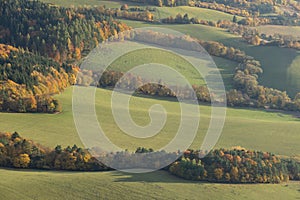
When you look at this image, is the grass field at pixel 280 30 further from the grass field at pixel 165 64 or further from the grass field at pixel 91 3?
the grass field at pixel 91 3

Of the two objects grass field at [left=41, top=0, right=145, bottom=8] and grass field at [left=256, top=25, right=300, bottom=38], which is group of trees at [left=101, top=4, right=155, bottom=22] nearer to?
grass field at [left=41, top=0, right=145, bottom=8]

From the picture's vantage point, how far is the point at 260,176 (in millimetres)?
75500

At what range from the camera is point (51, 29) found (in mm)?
137625

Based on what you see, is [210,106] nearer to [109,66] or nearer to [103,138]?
[109,66]

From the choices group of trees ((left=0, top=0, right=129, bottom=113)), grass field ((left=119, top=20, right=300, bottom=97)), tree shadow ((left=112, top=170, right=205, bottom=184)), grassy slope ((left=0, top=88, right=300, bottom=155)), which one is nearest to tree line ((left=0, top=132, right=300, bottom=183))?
tree shadow ((left=112, top=170, right=205, bottom=184))

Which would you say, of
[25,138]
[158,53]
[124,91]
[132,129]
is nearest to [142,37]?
[158,53]

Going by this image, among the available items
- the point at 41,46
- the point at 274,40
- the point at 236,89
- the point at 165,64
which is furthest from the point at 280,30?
the point at 41,46

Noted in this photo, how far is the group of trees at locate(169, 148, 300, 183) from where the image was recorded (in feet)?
242

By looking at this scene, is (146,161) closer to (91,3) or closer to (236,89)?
(236,89)

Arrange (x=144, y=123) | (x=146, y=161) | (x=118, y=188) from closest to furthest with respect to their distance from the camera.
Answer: (x=118, y=188), (x=146, y=161), (x=144, y=123)

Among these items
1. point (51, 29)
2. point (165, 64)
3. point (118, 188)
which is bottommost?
point (118, 188)

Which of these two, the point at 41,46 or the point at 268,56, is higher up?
the point at 41,46

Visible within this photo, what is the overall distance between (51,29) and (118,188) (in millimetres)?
78493

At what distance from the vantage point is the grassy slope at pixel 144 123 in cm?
8325
